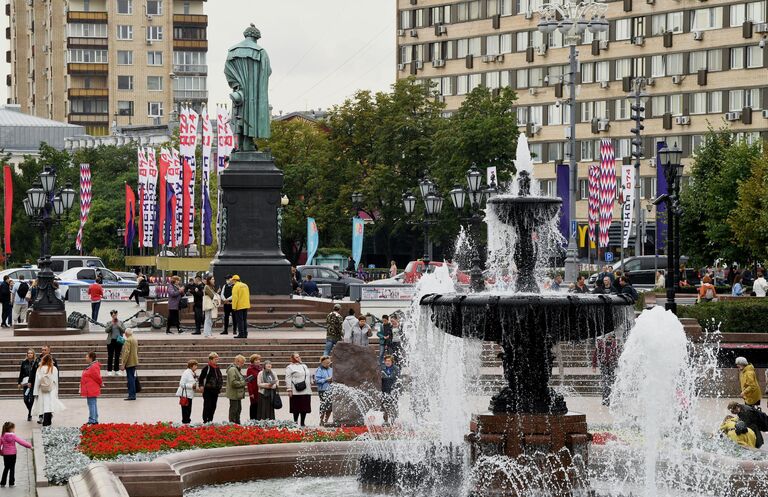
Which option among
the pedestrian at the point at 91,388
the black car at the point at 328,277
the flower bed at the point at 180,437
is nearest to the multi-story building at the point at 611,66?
the black car at the point at 328,277

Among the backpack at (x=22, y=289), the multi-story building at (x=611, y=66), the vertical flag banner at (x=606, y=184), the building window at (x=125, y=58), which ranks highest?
the building window at (x=125, y=58)

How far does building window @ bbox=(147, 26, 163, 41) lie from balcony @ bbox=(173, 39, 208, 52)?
59.1 inches

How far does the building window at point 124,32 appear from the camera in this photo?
139625 mm

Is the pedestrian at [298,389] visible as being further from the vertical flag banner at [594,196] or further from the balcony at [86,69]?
the balcony at [86,69]

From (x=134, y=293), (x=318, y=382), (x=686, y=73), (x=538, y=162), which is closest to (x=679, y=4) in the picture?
(x=686, y=73)

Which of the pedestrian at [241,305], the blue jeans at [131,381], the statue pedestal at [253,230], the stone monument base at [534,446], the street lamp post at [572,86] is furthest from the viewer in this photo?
the street lamp post at [572,86]

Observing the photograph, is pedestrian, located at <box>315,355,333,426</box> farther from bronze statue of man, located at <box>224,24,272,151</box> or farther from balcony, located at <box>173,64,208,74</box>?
balcony, located at <box>173,64,208,74</box>

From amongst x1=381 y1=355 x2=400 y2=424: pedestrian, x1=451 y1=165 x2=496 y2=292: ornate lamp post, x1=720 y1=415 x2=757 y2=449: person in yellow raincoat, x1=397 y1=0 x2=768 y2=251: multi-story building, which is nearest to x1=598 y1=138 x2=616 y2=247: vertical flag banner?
x1=451 y1=165 x2=496 y2=292: ornate lamp post

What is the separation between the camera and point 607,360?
30.9 m

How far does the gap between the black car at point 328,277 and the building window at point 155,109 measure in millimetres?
82396

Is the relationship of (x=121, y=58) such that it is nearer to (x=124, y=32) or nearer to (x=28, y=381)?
(x=124, y=32)

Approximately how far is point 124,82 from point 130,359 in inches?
4491

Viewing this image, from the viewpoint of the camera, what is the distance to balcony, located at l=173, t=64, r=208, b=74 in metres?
142

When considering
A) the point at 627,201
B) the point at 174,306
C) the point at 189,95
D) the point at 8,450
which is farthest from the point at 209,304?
the point at 189,95
